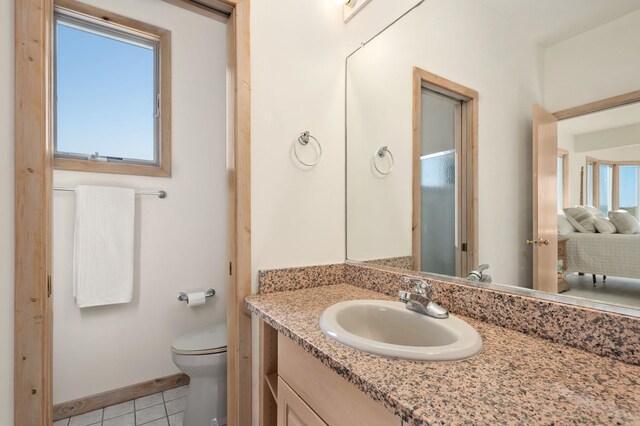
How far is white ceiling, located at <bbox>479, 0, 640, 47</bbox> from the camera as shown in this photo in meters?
0.71

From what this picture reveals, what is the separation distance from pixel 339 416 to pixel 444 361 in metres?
0.27

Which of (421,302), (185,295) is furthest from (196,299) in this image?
(421,302)

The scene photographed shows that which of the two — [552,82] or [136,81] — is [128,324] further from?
[552,82]

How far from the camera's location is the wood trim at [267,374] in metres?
1.09

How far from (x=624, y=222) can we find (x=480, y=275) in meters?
0.37

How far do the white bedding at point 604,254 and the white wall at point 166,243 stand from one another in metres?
2.02

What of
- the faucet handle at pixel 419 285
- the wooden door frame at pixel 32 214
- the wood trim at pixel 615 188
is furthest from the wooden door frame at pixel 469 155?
the wooden door frame at pixel 32 214

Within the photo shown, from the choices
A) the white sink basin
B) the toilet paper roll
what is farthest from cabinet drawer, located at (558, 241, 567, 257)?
the toilet paper roll

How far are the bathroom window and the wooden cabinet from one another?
1.51 m

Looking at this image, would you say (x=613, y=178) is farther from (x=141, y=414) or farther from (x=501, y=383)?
(x=141, y=414)

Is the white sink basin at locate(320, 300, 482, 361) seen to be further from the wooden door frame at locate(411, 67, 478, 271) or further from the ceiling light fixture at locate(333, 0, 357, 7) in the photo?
the ceiling light fixture at locate(333, 0, 357, 7)

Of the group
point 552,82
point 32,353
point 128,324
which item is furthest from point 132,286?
point 552,82

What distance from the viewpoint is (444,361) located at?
628 mm

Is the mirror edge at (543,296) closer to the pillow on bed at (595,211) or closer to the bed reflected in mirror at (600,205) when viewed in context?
the bed reflected in mirror at (600,205)
